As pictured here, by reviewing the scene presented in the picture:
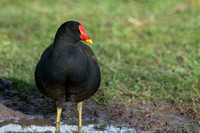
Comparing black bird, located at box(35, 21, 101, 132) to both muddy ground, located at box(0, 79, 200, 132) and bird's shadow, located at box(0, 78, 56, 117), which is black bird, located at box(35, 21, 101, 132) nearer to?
muddy ground, located at box(0, 79, 200, 132)

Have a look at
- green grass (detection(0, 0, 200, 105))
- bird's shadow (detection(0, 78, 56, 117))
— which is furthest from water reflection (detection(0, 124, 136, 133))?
green grass (detection(0, 0, 200, 105))

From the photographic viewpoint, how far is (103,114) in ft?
15.5

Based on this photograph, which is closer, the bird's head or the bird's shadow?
the bird's head

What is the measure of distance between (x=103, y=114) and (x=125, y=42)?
3.32m

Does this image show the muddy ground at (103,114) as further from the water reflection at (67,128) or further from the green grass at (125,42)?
the green grass at (125,42)

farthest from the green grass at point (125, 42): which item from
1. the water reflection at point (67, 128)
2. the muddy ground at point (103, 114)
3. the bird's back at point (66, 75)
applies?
the bird's back at point (66, 75)

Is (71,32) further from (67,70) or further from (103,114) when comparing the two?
(103,114)

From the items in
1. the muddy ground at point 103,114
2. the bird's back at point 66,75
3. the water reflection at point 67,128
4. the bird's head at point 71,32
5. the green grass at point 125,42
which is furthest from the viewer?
the green grass at point 125,42

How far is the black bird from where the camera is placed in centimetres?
354

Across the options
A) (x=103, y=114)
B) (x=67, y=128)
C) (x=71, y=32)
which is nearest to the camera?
(x=71, y=32)

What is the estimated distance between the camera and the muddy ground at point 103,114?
171 inches

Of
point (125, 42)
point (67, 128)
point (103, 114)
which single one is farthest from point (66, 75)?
point (125, 42)

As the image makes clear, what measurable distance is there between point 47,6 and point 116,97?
233 inches

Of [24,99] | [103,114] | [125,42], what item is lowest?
[103,114]
